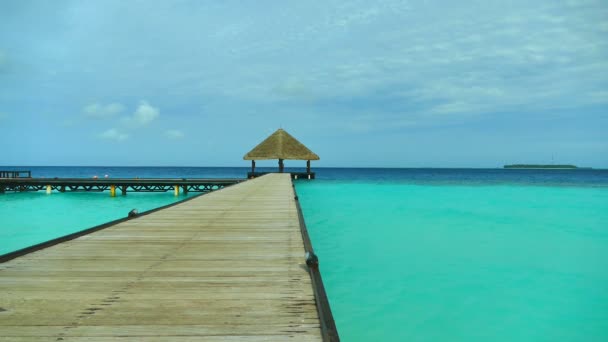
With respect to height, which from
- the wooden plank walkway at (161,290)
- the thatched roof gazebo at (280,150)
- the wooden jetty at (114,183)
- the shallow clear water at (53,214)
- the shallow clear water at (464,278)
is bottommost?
the shallow clear water at (464,278)

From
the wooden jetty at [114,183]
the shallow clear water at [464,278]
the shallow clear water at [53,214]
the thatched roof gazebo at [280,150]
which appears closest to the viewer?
the shallow clear water at [464,278]

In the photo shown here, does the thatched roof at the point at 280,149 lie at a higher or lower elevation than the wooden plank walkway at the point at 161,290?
higher

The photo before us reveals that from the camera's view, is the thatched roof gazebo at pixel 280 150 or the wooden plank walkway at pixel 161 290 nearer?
the wooden plank walkway at pixel 161 290

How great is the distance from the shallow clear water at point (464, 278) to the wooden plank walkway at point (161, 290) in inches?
80.8

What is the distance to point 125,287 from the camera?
2.72m

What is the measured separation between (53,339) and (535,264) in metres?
8.70

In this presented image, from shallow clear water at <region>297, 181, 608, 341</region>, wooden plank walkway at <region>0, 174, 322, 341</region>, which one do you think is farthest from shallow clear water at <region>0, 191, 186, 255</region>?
wooden plank walkway at <region>0, 174, 322, 341</region>

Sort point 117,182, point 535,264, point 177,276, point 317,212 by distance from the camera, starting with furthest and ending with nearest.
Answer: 1. point 117,182
2. point 317,212
3. point 535,264
4. point 177,276

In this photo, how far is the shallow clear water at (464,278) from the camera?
4887 millimetres

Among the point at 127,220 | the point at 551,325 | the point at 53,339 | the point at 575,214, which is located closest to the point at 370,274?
the point at 551,325

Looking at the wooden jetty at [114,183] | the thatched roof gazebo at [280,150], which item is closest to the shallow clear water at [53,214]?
the wooden jetty at [114,183]

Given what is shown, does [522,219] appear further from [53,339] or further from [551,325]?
[53,339]

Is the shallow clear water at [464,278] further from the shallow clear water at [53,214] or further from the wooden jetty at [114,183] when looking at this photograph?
the wooden jetty at [114,183]

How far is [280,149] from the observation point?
29.0 meters
